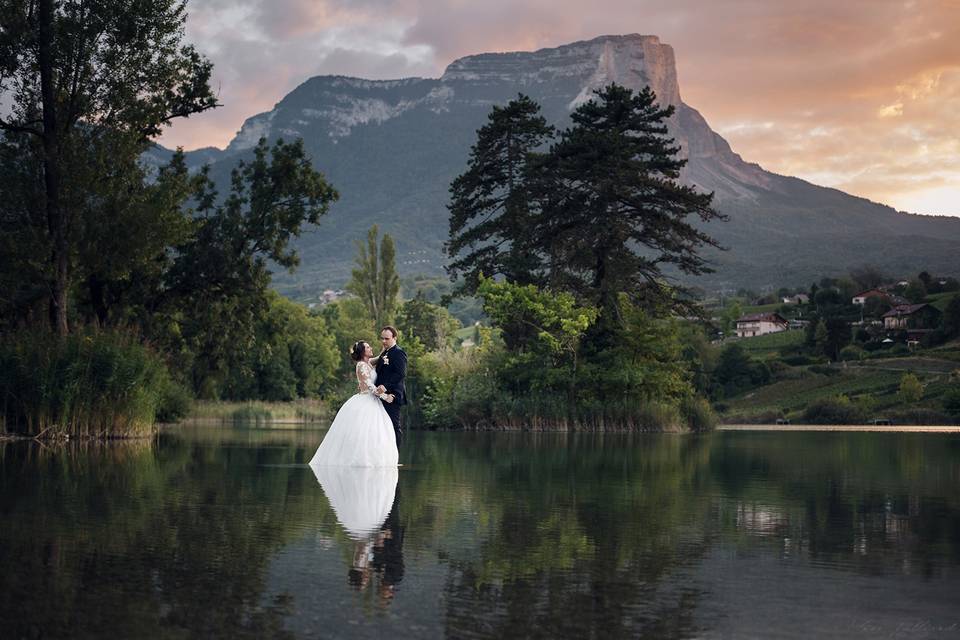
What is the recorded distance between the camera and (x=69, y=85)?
3534 centimetres

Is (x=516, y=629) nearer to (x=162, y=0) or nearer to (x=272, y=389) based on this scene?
(x=162, y=0)

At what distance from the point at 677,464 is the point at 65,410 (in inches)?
571

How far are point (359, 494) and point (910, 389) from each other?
268 ft

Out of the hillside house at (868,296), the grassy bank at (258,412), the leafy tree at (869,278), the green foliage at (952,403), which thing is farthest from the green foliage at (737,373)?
the leafy tree at (869,278)

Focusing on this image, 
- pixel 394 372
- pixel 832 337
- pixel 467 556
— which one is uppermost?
pixel 832 337

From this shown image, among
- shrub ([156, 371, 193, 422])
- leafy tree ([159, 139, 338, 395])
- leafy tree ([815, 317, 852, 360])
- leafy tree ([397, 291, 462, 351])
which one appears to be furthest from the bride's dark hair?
leafy tree ([815, 317, 852, 360])

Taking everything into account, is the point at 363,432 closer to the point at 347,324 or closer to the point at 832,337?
the point at 832,337

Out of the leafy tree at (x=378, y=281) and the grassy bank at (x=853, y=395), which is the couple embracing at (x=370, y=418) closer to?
the grassy bank at (x=853, y=395)

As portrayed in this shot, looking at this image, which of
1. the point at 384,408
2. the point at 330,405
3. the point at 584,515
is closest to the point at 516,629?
the point at 584,515

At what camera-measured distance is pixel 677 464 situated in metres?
24.1

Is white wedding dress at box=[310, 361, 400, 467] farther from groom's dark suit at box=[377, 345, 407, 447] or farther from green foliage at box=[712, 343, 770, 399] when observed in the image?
green foliage at box=[712, 343, 770, 399]

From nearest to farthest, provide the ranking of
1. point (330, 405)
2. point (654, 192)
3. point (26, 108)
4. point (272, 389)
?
point (26, 108) → point (654, 192) → point (330, 405) → point (272, 389)

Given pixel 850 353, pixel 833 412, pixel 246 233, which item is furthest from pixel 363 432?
pixel 850 353

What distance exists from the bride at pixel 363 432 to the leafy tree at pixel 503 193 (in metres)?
35.0
